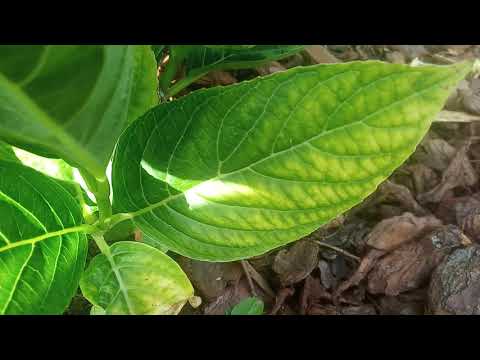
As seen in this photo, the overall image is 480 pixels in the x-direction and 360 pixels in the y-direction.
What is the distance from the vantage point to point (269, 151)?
662 mm

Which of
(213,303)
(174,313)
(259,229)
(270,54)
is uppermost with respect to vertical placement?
(270,54)

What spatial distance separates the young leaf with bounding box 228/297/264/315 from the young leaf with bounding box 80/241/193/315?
31cm

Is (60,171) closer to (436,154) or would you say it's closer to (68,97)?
(68,97)

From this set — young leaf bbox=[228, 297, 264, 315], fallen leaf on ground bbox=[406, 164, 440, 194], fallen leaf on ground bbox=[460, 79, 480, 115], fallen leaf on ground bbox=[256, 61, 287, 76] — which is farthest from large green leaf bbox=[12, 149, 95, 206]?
fallen leaf on ground bbox=[460, 79, 480, 115]

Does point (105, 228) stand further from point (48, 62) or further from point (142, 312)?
point (48, 62)

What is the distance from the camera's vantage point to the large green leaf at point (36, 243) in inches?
26.6

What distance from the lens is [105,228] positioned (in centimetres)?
78

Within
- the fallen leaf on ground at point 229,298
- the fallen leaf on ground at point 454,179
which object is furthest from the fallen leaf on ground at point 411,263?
the fallen leaf on ground at point 229,298

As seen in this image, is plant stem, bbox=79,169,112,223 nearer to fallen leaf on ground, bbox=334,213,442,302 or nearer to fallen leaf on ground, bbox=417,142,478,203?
fallen leaf on ground, bbox=334,213,442,302

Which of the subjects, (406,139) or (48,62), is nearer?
(48,62)

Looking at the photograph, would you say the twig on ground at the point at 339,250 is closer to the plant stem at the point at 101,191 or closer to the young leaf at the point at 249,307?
the young leaf at the point at 249,307

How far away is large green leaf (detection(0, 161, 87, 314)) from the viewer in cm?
68

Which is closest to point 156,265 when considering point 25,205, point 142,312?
point 142,312

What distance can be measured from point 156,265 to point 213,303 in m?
0.46
